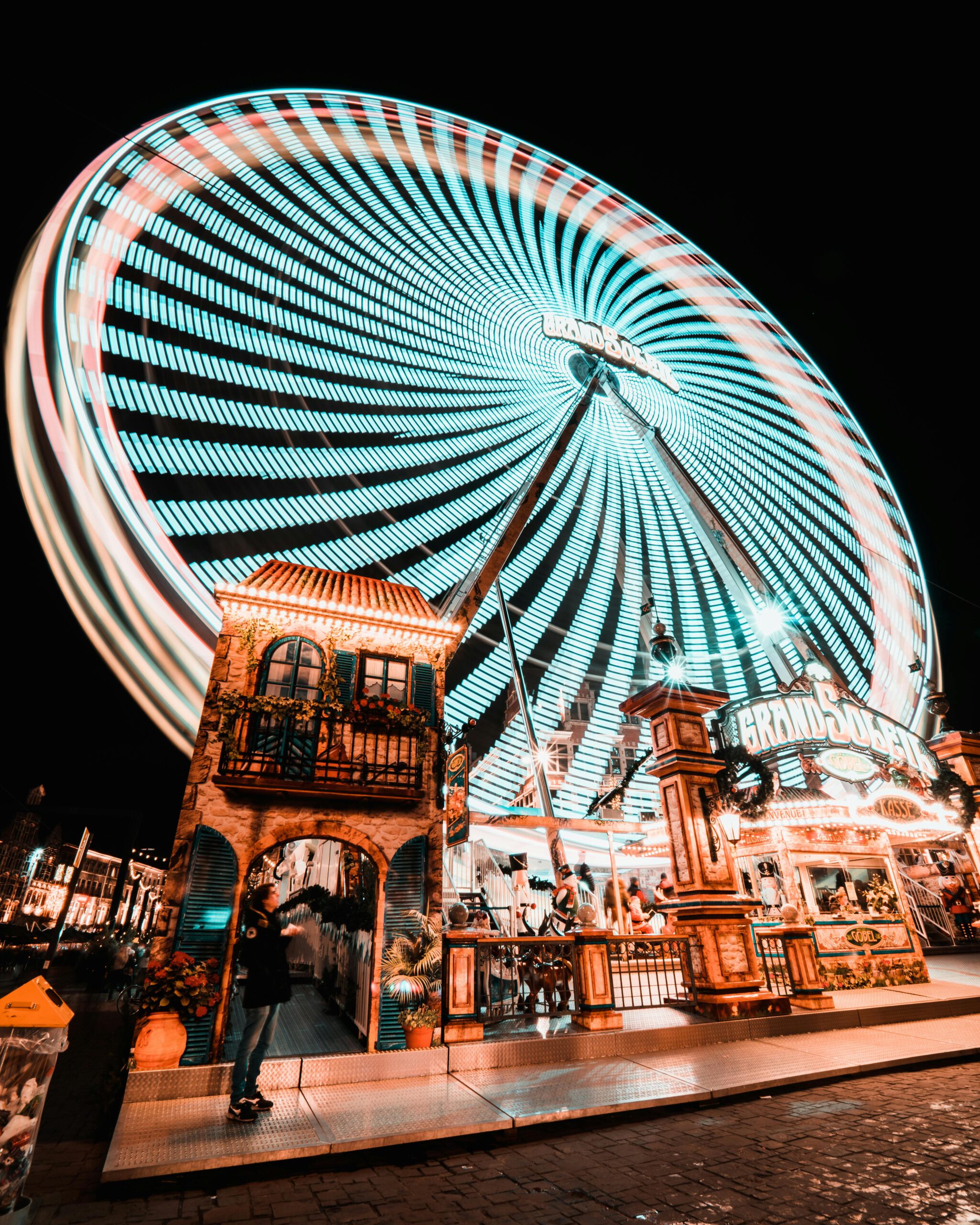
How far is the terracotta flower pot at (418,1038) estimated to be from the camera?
713 centimetres

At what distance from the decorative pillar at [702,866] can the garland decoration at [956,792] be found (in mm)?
5852

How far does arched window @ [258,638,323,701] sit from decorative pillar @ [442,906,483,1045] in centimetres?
399

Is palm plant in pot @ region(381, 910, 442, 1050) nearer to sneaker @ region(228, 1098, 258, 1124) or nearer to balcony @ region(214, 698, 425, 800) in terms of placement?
balcony @ region(214, 698, 425, 800)

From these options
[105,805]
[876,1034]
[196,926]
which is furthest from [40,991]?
[105,805]

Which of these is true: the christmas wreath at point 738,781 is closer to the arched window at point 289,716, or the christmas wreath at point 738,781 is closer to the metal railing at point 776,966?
the metal railing at point 776,966

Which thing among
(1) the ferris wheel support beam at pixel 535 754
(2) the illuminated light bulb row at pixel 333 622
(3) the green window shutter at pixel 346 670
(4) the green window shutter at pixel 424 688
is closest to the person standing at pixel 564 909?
(1) the ferris wheel support beam at pixel 535 754

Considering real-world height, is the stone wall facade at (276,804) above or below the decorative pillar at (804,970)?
above

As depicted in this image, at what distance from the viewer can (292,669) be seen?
30.9 feet

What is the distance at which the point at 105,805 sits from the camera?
99.4 ft

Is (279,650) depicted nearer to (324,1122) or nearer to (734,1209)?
(324,1122)

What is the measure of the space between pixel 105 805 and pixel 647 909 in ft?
95.2

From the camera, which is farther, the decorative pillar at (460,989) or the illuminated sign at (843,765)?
the illuminated sign at (843,765)

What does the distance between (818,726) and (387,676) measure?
25.7 ft

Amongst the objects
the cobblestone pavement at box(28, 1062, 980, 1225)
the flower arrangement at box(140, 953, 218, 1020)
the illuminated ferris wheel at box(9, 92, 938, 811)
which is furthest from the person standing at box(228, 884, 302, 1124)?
the illuminated ferris wheel at box(9, 92, 938, 811)
